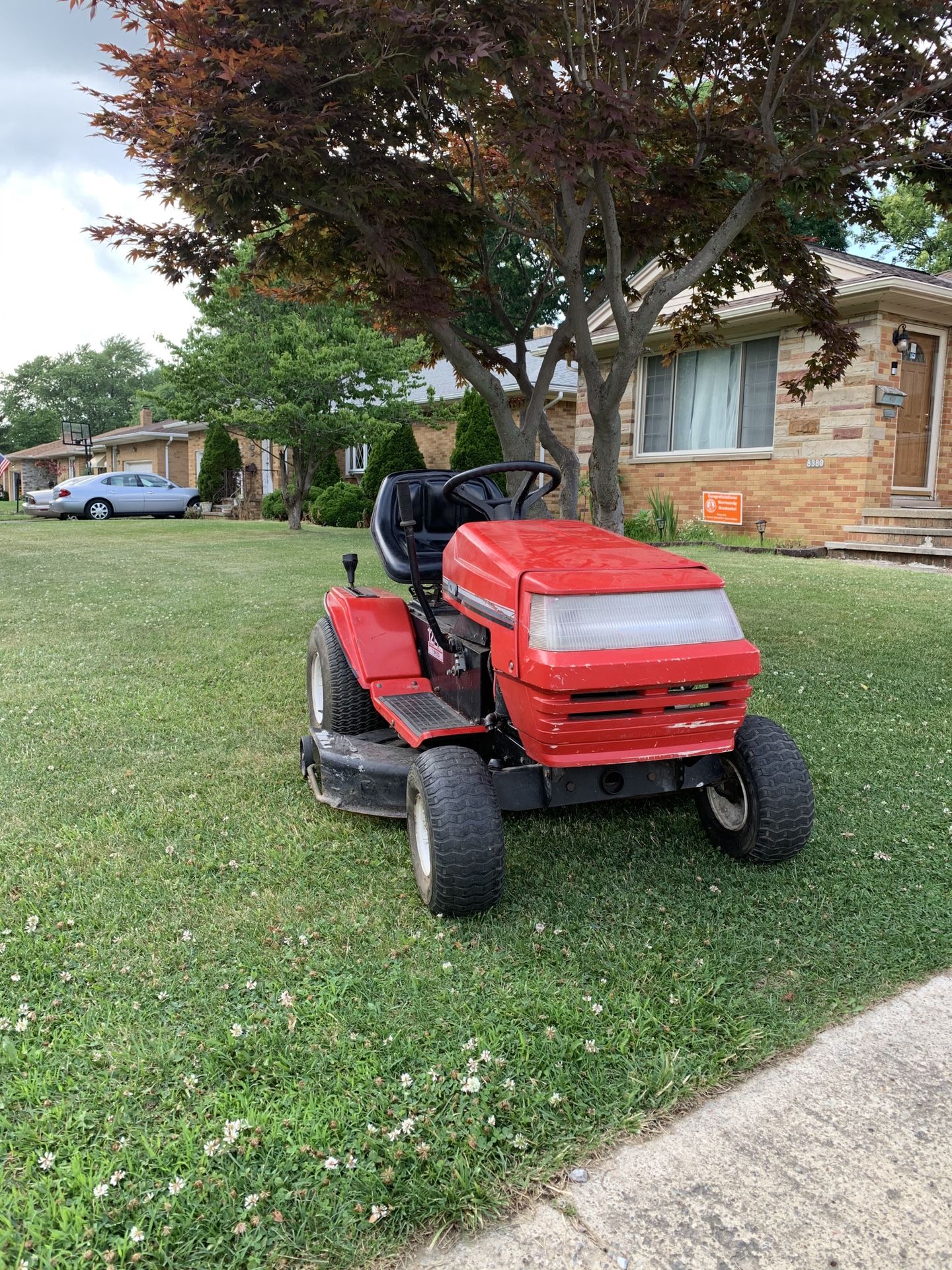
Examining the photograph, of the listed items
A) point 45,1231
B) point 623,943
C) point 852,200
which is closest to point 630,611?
point 623,943

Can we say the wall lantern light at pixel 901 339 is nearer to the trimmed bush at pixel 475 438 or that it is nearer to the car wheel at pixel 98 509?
the trimmed bush at pixel 475 438

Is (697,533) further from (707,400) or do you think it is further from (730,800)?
(730,800)

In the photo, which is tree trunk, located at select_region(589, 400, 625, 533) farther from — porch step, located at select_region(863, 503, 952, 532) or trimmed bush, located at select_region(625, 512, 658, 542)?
trimmed bush, located at select_region(625, 512, 658, 542)

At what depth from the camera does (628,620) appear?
2627 millimetres

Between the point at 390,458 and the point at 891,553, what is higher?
the point at 390,458

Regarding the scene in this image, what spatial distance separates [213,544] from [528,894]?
14413 mm

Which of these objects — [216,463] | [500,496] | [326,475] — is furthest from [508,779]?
[216,463]

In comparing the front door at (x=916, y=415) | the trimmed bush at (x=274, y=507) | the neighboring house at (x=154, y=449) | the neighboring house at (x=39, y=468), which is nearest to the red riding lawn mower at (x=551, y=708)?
the front door at (x=916, y=415)

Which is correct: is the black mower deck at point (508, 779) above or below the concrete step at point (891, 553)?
below

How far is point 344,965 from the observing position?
257 cm

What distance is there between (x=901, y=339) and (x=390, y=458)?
41.4 ft

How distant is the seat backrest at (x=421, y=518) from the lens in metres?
4.09

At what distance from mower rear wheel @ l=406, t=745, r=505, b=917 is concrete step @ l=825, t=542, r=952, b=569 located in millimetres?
10189

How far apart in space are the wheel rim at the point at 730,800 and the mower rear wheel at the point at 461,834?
88cm
